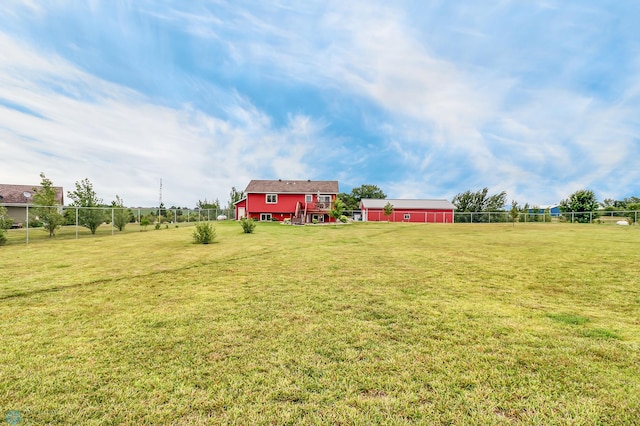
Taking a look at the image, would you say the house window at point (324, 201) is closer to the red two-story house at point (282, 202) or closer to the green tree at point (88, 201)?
the red two-story house at point (282, 202)

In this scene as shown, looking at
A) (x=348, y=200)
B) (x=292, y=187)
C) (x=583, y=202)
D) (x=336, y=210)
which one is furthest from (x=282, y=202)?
(x=583, y=202)

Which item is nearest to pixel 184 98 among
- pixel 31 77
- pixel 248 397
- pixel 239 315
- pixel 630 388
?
pixel 31 77

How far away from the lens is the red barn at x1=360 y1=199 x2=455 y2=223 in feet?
140

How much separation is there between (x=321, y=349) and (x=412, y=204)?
46145mm

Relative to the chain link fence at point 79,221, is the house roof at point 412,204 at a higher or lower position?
higher

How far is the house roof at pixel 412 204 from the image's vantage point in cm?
4419

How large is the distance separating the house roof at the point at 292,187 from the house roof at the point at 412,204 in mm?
10916

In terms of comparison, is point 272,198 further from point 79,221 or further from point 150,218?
point 79,221

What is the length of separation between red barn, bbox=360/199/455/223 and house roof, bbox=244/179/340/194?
9.84m

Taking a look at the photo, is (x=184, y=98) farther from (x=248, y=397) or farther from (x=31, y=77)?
(x=248, y=397)

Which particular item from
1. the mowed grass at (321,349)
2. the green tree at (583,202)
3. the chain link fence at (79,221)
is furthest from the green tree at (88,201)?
the green tree at (583,202)

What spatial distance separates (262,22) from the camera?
13922 millimetres

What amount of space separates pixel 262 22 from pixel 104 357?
16075 millimetres

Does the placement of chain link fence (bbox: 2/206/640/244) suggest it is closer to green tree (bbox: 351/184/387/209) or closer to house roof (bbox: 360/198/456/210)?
house roof (bbox: 360/198/456/210)
